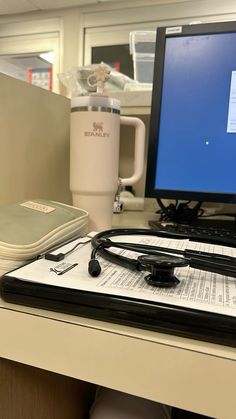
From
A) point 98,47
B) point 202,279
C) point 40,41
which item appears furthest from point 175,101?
point 40,41

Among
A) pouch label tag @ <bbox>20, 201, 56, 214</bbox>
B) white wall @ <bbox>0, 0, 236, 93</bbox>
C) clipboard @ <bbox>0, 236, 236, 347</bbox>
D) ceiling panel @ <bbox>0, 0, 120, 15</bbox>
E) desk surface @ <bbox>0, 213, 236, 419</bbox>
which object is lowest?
desk surface @ <bbox>0, 213, 236, 419</bbox>

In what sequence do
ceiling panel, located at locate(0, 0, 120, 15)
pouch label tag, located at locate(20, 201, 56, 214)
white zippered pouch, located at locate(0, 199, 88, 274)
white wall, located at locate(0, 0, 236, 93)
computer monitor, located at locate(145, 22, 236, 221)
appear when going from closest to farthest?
white zippered pouch, located at locate(0, 199, 88, 274)
pouch label tag, located at locate(20, 201, 56, 214)
computer monitor, located at locate(145, 22, 236, 221)
white wall, located at locate(0, 0, 236, 93)
ceiling panel, located at locate(0, 0, 120, 15)

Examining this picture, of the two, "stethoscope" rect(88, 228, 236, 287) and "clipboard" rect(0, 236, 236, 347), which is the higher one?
"stethoscope" rect(88, 228, 236, 287)

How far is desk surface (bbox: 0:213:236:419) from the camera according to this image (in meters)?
0.23

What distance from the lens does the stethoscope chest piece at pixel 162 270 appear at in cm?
28

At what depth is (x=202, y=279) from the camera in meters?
0.32

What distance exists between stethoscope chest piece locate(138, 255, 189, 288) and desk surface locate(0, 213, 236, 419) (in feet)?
0.17

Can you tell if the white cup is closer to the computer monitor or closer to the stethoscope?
the computer monitor

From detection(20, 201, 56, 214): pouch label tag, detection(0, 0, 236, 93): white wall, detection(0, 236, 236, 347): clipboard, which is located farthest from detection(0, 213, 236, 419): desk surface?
detection(0, 0, 236, 93): white wall

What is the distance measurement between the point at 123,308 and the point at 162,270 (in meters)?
0.06

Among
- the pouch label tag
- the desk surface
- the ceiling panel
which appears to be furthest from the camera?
the ceiling panel

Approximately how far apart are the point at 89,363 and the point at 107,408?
0.26 metres

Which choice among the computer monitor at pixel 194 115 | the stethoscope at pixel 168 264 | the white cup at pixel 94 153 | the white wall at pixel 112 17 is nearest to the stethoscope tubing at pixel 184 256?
the stethoscope at pixel 168 264

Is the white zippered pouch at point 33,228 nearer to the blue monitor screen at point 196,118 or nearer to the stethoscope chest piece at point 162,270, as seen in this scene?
the stethoscope chest piece at point 162,270
